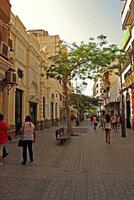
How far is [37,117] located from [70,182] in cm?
2692

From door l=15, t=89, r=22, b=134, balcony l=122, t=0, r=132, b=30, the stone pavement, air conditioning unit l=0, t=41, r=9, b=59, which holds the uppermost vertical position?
balcony l=122, t=0, r=132, b=30

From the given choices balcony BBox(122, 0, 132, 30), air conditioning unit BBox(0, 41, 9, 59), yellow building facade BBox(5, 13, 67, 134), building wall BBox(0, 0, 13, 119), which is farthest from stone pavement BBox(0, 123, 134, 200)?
balcony BBox(122, 0, 132, 30)

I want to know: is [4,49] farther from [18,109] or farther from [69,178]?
[69,178]

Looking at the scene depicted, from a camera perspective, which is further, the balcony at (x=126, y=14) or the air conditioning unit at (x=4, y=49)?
the balcony at (x=126, y=14)

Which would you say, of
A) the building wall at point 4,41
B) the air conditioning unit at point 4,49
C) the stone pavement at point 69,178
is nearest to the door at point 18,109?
the building wall at point 4,41

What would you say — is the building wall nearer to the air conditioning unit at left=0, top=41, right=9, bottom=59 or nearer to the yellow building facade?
the air conditioning unit at left=0, top=41, right=9, bottom=59

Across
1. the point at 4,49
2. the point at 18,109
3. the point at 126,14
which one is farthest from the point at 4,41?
the point at 126,14

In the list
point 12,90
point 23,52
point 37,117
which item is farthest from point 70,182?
point 37,117

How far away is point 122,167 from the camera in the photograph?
10961mm

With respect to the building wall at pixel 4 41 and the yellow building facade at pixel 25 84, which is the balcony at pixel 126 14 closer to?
the yellow building facade at pixel 25 84

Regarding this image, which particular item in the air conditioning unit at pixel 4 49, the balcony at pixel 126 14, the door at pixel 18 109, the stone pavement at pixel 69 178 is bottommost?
the stone pavement at pixel 69 178

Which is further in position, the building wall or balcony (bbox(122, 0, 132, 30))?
balcony (bbox(122, 0, 132, 30))

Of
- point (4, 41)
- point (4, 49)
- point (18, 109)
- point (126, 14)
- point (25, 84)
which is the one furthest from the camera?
point (126, 14)

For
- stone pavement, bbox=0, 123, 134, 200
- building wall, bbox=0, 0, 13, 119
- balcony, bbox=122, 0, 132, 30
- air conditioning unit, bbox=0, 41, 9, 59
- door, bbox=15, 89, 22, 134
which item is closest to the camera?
stone pavement, bbox=0, 123, 134, 200
